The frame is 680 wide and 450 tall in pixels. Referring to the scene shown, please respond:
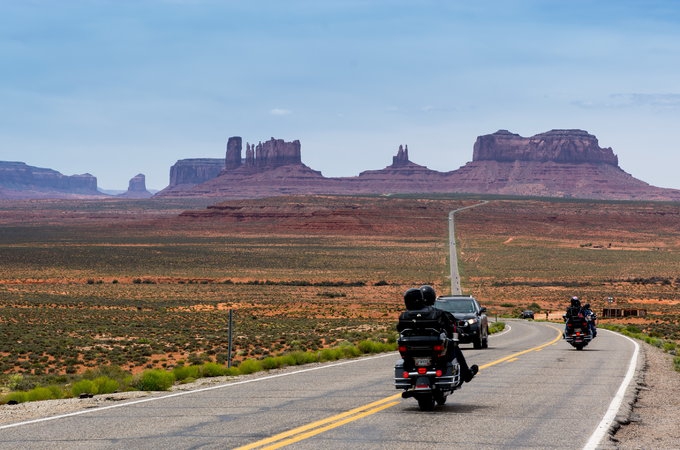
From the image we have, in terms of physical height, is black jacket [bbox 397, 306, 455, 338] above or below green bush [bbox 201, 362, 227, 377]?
above

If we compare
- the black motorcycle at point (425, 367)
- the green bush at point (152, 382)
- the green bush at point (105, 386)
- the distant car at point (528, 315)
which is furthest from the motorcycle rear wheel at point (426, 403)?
the distant car at point (528, 315)

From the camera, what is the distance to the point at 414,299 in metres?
12.8

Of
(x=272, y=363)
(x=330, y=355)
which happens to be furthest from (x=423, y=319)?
(x=330, y=355)

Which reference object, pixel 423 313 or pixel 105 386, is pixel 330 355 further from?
pixel 423 313

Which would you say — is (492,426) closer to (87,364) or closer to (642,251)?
(87,364)

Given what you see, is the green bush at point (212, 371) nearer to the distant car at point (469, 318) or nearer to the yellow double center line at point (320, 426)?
the yellow double center line at point (320, 426)

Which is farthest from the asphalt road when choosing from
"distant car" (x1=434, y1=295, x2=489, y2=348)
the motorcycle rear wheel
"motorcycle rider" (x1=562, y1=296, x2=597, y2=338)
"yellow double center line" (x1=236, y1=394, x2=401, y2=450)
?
"motorcycle rider" (x1=562, y1=296, x2=597, y2=338)

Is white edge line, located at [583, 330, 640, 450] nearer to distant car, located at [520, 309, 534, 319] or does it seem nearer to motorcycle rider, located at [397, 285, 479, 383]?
motorcycle rider, located at [397, 285, 479, 383]

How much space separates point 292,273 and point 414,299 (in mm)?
77704

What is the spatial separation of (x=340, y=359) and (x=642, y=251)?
113686mm

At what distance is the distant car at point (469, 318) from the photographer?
25.8 m

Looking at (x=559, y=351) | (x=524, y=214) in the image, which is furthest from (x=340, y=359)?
(x=524, y=214)

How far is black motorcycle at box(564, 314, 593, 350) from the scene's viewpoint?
89.7 ft

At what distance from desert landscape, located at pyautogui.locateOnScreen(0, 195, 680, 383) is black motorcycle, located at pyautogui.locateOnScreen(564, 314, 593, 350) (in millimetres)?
8365
